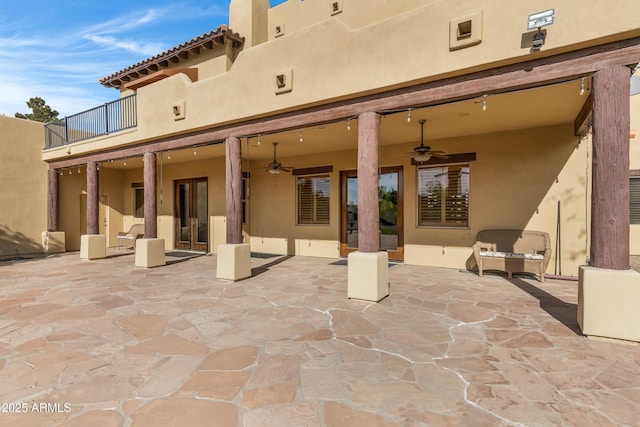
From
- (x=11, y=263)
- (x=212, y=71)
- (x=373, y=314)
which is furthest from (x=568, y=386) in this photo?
(x=11, y=263)

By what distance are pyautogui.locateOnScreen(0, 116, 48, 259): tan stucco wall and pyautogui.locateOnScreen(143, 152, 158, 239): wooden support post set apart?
605 cm

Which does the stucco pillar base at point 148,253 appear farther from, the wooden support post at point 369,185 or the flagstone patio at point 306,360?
the wooden support post at point 369,185

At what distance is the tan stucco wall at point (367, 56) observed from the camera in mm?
4000

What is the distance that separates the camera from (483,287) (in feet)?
20.1

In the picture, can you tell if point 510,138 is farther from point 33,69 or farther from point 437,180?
point 33,69

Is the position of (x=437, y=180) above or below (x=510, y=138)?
below

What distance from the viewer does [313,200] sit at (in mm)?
10445

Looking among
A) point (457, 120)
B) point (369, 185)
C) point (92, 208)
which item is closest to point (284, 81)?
point (369, 185)

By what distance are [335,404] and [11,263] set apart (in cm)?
1162

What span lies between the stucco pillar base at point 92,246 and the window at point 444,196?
9.67m

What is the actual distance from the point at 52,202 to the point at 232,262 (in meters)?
9.36

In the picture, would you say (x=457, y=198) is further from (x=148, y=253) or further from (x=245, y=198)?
(x=148, y=253)

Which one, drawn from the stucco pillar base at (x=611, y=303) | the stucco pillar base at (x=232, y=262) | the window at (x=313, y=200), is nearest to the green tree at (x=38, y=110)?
the window at (x=313, y=200)

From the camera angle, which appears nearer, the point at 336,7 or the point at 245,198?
the point at 336,7
